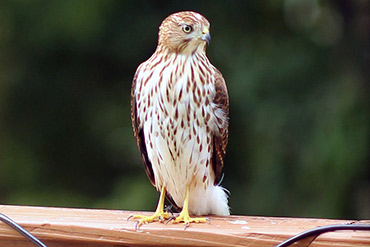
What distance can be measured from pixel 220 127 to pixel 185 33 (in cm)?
43

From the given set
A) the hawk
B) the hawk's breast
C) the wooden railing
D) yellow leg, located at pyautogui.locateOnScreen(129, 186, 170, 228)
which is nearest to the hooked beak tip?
the hawk

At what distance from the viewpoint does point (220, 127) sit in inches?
139

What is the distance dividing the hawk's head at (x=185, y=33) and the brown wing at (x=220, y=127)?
0.17 meters

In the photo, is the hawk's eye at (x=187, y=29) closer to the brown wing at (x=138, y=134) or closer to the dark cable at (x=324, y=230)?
the brown wing at (x=138, y=134)

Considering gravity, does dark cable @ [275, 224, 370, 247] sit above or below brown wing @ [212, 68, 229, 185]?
below

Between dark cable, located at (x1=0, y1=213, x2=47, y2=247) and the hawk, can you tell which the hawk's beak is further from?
dark cable, located at (x1=0, y1=213, x2=47, y2=247)

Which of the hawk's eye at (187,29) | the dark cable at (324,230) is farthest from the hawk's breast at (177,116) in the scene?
the dark cable at (324,230)

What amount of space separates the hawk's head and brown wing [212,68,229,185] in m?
0.17

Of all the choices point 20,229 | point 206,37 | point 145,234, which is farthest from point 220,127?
point 20,229

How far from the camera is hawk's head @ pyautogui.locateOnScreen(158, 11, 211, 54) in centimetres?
332

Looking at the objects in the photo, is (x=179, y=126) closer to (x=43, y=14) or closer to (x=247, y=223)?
(x=247, y=223)

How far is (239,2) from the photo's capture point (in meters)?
6.48

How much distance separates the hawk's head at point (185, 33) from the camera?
3318 mm

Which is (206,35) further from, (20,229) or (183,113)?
(20,229)
